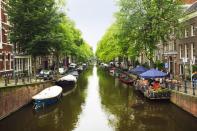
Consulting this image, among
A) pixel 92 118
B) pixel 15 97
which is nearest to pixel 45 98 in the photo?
pixel 15 97

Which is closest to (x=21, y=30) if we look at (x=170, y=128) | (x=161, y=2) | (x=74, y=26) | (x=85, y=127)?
(x=161, y=2)

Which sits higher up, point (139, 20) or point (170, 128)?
point (139, 20)

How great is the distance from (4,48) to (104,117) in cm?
1876

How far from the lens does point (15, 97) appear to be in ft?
104

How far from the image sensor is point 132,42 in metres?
51.7

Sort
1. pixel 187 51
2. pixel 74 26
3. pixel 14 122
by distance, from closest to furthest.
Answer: pixel 14 122 < pixel 187 51 < pixel 74 26

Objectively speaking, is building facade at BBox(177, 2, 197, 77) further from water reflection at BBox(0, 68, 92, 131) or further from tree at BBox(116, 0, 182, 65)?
water reflection at BBox(0, 68, 92, 131)

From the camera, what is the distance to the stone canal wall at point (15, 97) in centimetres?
2852

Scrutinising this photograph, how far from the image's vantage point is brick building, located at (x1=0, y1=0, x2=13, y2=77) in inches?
1674

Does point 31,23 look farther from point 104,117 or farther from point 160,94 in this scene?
point 104,117

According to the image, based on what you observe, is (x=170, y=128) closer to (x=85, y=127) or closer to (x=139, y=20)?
(x=85, y=127)

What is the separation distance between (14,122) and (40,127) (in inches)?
103

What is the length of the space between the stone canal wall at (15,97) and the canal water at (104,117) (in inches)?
23.2

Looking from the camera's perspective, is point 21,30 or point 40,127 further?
point 21,30
